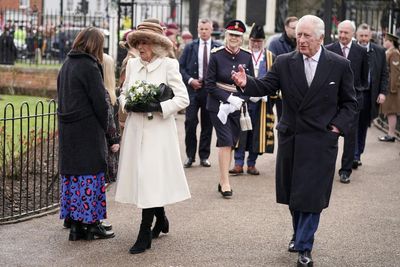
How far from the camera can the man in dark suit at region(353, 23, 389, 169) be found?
13000 millimetres

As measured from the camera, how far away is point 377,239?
27.9ft

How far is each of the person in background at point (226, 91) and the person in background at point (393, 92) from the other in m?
5.67

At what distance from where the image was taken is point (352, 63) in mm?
11812

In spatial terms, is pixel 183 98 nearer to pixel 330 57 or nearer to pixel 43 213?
pixel 330 57

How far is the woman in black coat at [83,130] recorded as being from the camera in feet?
26.0

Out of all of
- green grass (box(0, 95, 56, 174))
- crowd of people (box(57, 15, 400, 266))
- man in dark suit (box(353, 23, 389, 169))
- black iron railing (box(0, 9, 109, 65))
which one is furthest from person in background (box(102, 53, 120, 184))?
black iron railing (box(0, 9, 109, 65))

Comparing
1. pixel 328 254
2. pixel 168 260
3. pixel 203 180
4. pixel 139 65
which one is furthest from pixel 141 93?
pixel 203 180

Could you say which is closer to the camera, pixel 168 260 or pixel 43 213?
pixel 168 260

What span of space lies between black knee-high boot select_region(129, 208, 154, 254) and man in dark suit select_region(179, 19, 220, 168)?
485 centimetres

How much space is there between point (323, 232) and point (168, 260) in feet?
6.11

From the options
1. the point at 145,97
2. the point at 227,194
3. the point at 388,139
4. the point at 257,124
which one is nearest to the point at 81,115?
the point at 145,97

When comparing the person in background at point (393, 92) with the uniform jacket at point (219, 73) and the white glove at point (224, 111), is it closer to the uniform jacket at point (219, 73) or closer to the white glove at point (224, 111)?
the uniform jacket at point (219, 73)

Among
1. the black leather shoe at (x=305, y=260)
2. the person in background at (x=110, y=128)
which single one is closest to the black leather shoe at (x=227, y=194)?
the person in background at (x=110, y=128)

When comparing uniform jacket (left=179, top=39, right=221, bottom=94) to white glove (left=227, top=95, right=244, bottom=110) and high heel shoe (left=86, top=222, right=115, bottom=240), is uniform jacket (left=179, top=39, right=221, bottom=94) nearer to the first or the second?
white glove (left=227, top=95, right=244, bottom=110)
